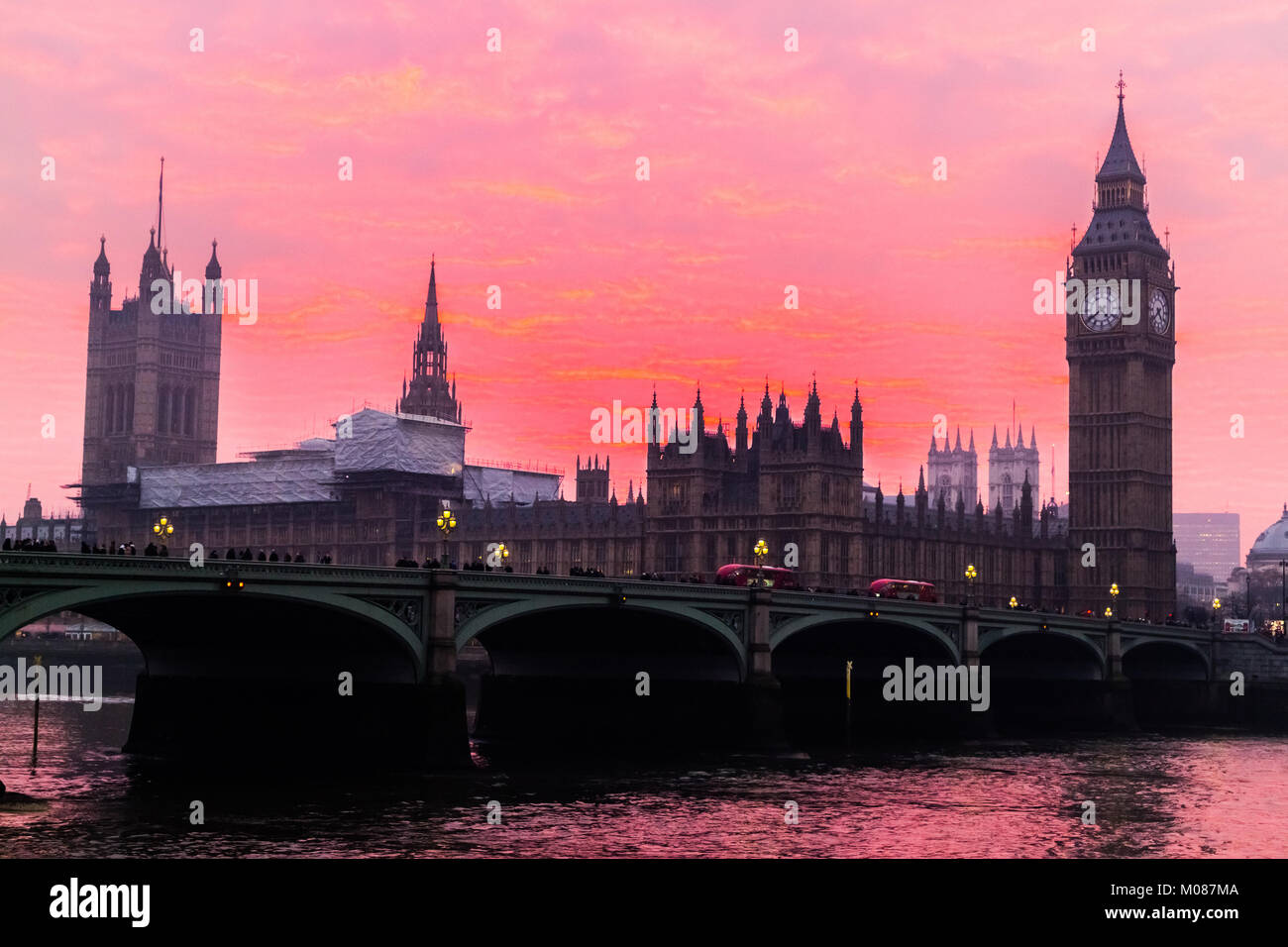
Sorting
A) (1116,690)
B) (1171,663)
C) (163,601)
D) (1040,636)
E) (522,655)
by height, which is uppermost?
(163,601)

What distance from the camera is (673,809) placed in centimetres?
6256

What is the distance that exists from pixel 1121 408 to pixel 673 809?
128 m

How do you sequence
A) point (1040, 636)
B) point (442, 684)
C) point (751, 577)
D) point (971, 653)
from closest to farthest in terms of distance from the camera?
point (442, 684) → point (971, 653) → point (751, 577) → point (1040, 636)

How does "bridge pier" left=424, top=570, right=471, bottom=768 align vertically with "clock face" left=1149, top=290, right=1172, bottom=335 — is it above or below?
below

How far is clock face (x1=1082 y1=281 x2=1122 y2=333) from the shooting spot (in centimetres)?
18062

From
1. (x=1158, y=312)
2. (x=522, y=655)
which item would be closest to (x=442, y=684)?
(x=522, y=655)

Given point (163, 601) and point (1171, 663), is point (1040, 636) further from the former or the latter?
point (163, 601)

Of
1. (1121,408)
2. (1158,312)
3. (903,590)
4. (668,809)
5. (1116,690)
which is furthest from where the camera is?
(1158,312)

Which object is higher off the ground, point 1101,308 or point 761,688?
point 1101,308

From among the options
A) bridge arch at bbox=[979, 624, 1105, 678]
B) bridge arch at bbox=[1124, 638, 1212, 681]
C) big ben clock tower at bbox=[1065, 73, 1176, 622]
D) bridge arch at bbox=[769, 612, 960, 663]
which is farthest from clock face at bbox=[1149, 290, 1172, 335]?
bridge arch at bbox=[769, 612, 960, 663]

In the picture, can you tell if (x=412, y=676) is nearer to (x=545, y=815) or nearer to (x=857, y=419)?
(x=545, y=815)

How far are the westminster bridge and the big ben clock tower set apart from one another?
191 feet

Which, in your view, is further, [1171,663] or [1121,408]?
[1121,408]

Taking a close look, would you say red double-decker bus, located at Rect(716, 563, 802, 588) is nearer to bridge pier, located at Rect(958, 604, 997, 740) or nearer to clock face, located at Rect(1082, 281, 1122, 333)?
bridge pier, located at Rect(958, 604, 997, 740)
